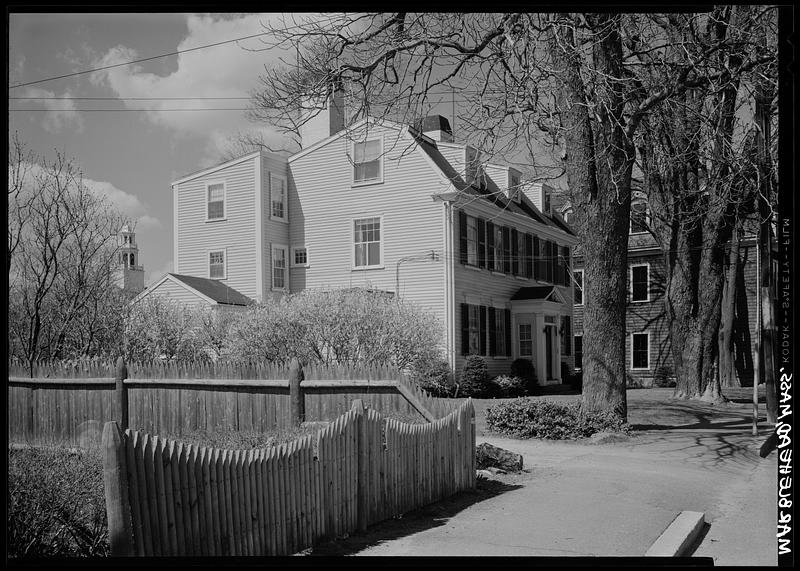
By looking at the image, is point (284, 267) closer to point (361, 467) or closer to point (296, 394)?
point (296, 394)

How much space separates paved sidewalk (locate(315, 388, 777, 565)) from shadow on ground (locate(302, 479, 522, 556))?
0.03 ft

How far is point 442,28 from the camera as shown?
1236cm

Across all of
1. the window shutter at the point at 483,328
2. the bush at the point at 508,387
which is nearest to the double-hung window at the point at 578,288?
the window shutter at the point at 483,328

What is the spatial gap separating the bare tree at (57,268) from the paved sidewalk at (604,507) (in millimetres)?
7188

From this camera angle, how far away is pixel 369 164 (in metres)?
21.2

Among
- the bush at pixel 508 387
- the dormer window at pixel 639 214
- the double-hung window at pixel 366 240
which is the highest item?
the dormer window at pixel 639 214

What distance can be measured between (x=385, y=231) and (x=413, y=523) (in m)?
14.4

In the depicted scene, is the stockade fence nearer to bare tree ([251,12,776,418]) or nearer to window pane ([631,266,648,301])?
bare tree ([251,12,776,418])

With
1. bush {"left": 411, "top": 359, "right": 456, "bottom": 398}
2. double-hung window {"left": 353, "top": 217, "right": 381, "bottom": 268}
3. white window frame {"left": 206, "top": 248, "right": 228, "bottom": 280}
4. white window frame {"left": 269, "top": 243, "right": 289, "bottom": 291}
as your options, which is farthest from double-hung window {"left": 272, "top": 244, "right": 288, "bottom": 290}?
bush {"left": 411, "top": 359, "right": 456, "bottom": 398}

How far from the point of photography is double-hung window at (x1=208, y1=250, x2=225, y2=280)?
60.6 ft

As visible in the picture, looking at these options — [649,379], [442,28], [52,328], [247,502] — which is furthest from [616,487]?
[649,379]

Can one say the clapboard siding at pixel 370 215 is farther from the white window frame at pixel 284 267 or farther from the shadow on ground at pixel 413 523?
the shadow on ground at pixel 413 523

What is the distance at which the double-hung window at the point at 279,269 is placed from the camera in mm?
19391

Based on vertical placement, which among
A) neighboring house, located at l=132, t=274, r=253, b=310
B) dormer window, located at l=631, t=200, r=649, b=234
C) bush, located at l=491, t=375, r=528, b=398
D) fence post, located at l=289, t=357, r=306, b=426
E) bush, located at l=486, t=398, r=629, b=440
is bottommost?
bush, located at l=491, t=375, r=528, b=398
